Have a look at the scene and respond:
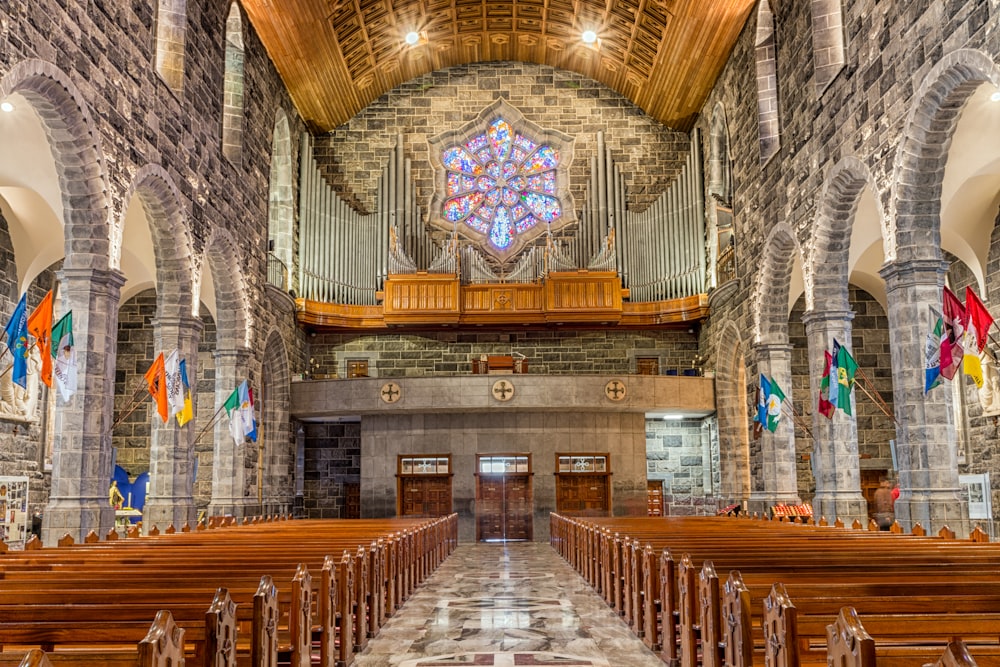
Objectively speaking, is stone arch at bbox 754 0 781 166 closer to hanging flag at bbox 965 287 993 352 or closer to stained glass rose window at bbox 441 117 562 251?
hanging flag at bbox 965 287 993 352

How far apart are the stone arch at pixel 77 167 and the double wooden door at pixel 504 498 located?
1222cm

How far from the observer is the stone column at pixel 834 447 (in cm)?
1480

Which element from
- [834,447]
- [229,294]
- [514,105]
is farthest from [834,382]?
[514,105]

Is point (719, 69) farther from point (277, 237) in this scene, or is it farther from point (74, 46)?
point (74, 46)

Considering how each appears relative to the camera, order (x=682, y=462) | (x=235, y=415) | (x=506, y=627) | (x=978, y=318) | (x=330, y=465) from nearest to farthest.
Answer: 1. (x=506, y=627)
2. (x=978, y=318)
3. (x=235, y=415)
4. (x=330, y=465)
5. (x=682, y=462)

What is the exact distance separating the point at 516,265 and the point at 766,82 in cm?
953

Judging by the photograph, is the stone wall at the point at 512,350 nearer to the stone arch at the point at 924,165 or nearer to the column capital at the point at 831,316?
the column capital at the point at 831,316

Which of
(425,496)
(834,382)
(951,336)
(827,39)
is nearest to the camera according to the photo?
(951,336)

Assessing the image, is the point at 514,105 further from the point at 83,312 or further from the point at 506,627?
the point at 506,627

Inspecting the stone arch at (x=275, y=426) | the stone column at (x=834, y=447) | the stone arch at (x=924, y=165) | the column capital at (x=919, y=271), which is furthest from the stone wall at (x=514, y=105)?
the column capital at (x=919, y=271)

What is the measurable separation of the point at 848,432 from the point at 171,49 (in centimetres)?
1260

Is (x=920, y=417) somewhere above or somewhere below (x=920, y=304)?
below

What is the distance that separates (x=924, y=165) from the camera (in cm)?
1183

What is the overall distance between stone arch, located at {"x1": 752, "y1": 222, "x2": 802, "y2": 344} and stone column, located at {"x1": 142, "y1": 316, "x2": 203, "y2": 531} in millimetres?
10629
